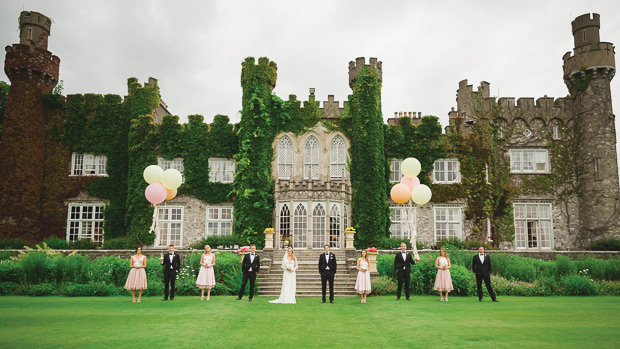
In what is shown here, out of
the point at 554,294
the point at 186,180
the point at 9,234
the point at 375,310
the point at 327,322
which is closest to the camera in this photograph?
the point at 327,322

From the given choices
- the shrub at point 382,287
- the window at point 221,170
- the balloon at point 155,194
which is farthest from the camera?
the window at point 221,170

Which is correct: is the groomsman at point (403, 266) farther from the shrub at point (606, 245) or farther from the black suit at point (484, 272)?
the shrub at point (606, 245)

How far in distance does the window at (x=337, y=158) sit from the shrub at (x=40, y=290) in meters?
15.8

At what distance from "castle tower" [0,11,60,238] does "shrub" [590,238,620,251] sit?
31058 millimetres

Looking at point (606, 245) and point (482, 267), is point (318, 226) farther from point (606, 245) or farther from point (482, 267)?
point (606, 245)

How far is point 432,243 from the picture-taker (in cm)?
2719

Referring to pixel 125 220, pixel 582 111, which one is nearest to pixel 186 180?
pixel 125 220

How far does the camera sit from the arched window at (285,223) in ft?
82.3

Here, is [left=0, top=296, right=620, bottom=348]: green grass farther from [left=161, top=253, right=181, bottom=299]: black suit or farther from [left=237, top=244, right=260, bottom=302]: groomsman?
[left=237, top=244, right=260, bottom=302]: groomsman

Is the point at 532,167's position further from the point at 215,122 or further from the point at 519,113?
the point at 215,122

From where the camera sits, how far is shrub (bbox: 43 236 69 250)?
980 inches

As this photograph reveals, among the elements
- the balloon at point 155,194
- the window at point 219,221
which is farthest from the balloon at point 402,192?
the window at point 219,221

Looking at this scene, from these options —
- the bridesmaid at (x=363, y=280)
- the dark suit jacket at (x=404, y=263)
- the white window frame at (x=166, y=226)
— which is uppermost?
the white window frame at (x=166, y=226)

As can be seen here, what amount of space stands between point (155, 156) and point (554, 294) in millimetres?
21623
